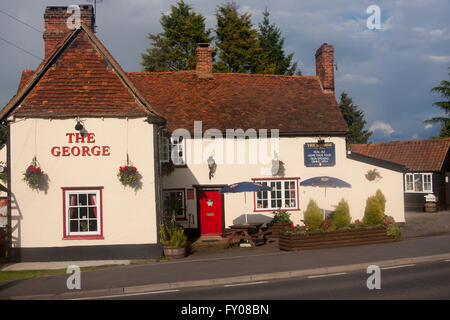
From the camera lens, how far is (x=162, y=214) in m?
16.0

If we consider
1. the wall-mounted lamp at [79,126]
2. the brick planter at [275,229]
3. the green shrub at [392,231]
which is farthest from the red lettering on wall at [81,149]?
the green shrub at [392,231]

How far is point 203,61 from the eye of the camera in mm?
24062

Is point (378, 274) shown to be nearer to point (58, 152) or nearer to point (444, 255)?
point (444, 255)

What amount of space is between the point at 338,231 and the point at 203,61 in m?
12.3

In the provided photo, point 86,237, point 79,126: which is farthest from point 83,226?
point 79,126

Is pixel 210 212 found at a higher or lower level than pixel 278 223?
higher

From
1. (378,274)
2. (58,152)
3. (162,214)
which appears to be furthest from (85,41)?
(378,274)

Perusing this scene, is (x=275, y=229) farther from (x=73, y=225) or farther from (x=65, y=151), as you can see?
(x=65, y=151)

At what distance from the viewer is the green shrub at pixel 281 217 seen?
19.9 metres

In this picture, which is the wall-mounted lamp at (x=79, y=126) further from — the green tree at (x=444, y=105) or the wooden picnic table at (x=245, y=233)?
the green tree at (x=444, y=105)

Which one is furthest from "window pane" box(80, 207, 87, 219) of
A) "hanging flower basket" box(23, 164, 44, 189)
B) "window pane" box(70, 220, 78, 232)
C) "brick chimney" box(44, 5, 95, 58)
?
"brick chimney" box(44, 5, 95, 58)

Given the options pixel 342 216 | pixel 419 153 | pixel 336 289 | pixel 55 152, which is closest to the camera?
pixel 336 289

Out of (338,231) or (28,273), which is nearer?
(28,273)
